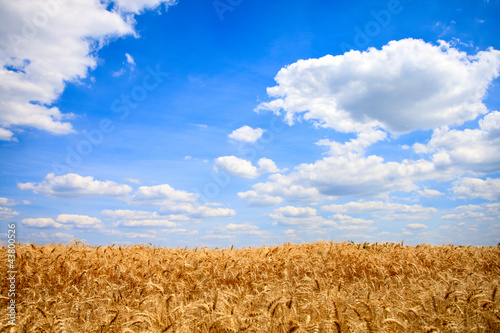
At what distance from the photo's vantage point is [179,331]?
3229mm

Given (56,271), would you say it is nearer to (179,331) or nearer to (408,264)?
(179,331)

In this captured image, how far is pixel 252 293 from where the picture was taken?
6340 mm

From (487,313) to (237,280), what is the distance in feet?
15.3

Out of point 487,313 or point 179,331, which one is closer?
point 179,331

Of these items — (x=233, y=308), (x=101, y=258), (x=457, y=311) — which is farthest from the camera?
(x=101, y=258)

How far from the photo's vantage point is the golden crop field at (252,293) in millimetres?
3494

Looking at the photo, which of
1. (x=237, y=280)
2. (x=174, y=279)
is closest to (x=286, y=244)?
(x=237, y=280)

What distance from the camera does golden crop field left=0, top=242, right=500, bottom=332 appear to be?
11.5 ft

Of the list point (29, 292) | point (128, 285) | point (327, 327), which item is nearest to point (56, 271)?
point (29, 292)

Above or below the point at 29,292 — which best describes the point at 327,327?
above

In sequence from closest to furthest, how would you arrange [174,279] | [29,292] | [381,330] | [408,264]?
1. [381,330]
2. [29,292]
3. [174,279]
4. [408,264]

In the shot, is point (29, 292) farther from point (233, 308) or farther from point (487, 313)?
point (487, 313)

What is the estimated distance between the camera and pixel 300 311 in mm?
4211

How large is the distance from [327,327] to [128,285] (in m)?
4.77
